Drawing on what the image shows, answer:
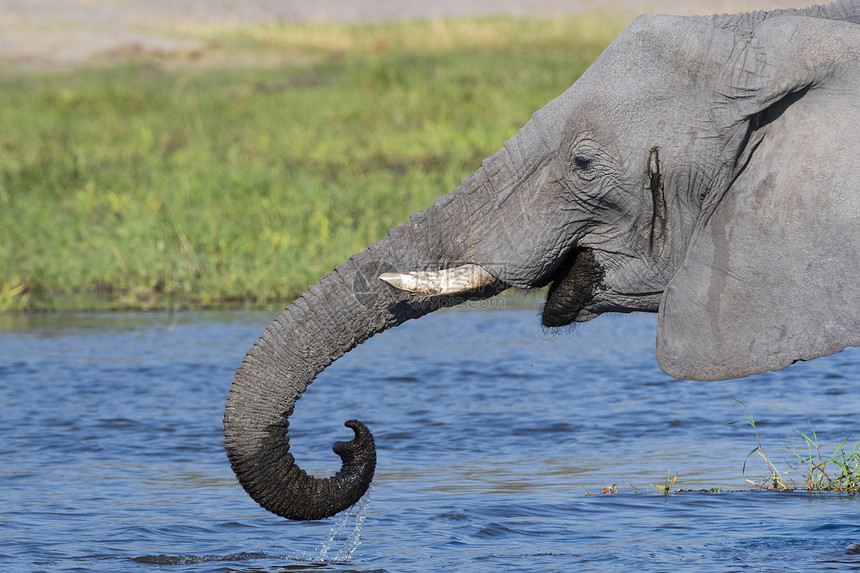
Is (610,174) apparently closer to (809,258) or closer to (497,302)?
(809,258)

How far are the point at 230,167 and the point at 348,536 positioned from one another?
8482 mm

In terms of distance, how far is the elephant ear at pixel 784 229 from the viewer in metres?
3.24

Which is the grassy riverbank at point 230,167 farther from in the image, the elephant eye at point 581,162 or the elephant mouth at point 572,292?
the elephant eye at point 581,162

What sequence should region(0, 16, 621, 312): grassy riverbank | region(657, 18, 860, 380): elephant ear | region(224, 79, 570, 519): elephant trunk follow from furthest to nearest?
region(0, 16, 621, 312): grassy riverbank → region(224, 79, 570, 519): elephant trunk → region(657, 18, 860, 380): elephant ear

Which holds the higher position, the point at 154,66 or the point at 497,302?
the point at 154,66

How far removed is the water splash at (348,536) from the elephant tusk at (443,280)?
110 centimetres

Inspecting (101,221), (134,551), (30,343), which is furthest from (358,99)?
(134,551)

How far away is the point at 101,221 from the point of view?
11.1 metres

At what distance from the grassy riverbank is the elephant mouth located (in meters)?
5.39

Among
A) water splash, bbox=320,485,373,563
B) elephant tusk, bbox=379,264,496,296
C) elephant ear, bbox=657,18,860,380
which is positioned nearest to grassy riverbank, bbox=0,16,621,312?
water splash, bbox=320,485,373,563

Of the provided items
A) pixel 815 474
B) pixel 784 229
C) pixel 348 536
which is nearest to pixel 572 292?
pixel 784 229

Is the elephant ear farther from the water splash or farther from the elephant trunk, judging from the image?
the water splash

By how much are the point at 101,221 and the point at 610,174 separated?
8.22 metres

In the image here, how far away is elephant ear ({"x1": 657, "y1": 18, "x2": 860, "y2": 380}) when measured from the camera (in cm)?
324
